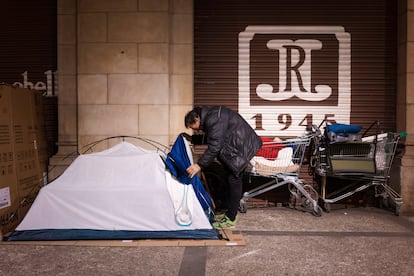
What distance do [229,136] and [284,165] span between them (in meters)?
1.23

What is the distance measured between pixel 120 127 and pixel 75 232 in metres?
2.29

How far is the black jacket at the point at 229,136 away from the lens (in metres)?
6.33

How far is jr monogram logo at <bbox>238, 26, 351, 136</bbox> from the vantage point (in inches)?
324

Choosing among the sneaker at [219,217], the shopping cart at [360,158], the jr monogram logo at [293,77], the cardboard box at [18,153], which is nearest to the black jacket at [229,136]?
the sneaker at [219,217]

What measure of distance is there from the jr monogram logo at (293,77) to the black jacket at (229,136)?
1.67m

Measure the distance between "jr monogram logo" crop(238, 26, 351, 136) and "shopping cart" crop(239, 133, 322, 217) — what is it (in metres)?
0.82

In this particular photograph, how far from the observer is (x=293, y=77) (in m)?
8.23

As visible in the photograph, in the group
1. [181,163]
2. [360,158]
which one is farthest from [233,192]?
[360,158]

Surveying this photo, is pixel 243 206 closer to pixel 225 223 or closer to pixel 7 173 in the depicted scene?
pixel 225 223

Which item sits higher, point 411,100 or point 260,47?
point 260,47

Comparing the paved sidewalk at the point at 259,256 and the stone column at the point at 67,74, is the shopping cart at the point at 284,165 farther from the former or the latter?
the stone column at the point at 67,74

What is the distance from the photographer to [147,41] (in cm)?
777

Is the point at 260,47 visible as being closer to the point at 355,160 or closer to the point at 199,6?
the point at 199,6

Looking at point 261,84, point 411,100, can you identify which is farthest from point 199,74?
point 411,100
